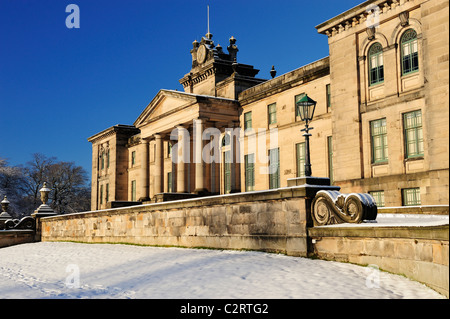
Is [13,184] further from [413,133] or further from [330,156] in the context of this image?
[413,133]

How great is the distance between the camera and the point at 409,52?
919 inches

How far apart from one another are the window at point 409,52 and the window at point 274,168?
12324mm

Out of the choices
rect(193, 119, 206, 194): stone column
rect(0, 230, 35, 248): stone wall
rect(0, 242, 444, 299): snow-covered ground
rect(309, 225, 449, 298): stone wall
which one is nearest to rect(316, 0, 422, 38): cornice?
rect(193, 119, 206, 194): stone column

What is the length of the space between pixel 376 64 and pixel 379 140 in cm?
381

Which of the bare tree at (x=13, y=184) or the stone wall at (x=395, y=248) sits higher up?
the bare tree at (x=13, y=184)

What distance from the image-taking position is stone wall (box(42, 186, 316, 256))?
1476 cm

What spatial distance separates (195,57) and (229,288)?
118 ft

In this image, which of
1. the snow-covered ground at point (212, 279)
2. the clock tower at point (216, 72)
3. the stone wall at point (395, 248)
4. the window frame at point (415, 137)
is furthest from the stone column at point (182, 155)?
the stone wall at point (395, 248)

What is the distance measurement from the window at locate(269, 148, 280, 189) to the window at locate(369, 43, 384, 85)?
1037 centimetres

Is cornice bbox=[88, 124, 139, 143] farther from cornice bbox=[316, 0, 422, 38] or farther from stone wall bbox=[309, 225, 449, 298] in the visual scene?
stone wall bbox=[309, 225, 449, 298]

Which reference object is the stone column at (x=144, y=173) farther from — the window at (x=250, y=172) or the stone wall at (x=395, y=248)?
the stone wall at (x=395, y=248)

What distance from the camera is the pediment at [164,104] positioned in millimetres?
35250

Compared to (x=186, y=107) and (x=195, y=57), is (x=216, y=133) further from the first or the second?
(x=195, y=57)
